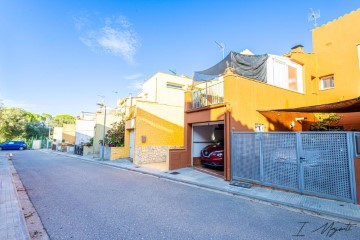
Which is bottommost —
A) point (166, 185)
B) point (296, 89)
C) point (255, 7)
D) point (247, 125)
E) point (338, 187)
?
point (166, 185)

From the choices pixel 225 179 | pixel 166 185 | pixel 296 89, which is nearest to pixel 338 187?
pixel 225 179

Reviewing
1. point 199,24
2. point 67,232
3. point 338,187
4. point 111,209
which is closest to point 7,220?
point 67,232

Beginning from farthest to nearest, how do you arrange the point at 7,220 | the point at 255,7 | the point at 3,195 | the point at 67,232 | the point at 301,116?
the point at 301,116, the point at 255,7, the point at 3,195, the point at 7,220, the point at 67,232

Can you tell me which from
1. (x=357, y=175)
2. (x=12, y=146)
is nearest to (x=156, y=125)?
(x=357, y=175)

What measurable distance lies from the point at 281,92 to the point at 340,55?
4.82m

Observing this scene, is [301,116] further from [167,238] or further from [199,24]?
[167,238]

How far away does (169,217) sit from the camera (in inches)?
171

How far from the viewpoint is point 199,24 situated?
40.8 feet

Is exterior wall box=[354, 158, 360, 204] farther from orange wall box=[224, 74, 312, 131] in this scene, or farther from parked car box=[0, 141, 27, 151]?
parked car box=[0, 141, 27, 151]

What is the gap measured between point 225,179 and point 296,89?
321 inches

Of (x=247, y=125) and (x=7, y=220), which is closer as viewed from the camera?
(x=7, y=220)

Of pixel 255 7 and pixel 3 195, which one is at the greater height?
pixel 255 7

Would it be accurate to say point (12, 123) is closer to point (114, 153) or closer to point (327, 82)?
point (114, 153)

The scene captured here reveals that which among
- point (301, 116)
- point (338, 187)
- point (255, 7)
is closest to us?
point (338, 187)
